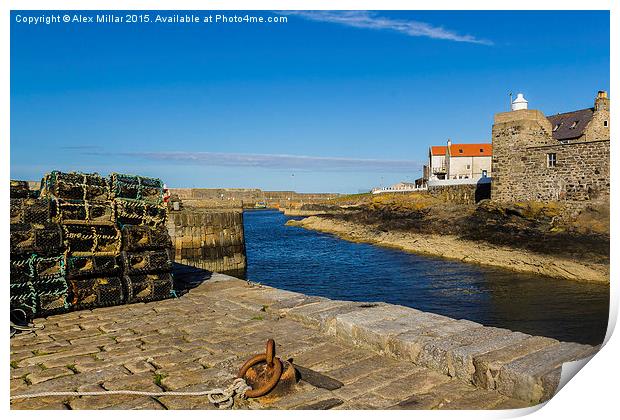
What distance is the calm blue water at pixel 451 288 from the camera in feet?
43.5

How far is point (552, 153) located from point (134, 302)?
84.6 ft

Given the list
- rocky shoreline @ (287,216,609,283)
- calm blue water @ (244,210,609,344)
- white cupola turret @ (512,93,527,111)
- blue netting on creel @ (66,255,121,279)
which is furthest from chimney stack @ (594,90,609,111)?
blue netting on creel @ (66,255,121,279)

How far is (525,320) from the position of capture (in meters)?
13.3

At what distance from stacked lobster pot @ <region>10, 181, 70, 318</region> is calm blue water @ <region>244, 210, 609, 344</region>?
920cm

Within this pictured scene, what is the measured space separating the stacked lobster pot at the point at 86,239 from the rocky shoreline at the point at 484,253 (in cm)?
1689

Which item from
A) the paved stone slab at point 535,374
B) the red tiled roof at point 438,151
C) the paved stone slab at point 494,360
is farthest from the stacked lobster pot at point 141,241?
the red tiled roof at point 438,151

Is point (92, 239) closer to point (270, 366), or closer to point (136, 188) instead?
point (136, 188)

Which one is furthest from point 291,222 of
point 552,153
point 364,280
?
point 364,280

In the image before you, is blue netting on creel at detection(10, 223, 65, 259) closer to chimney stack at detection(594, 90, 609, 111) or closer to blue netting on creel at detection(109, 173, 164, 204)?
blue netting on creel at detection(109, 173, 164, 204)

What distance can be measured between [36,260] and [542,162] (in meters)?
27.2

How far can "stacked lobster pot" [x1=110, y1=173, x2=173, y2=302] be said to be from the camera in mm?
7824

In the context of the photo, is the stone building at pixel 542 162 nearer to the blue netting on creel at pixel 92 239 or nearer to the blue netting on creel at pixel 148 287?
the blue netting on creel at pixel 148 287

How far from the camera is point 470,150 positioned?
66500mm

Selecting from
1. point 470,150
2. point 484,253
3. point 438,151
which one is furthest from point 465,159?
point 484,253
